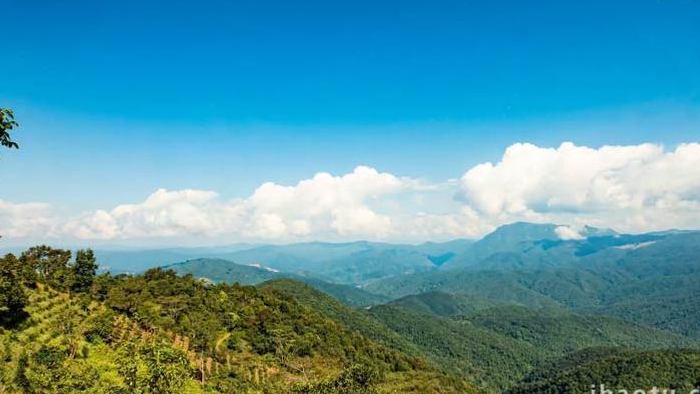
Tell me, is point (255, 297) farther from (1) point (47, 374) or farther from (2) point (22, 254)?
(1) point (47, 374)

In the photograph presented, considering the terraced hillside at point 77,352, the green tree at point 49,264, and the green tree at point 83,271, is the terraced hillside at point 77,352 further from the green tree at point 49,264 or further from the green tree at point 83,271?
the green tree at point 83,271

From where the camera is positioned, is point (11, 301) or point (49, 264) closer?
point (11, 301)

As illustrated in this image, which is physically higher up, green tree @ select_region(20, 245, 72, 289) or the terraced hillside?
green tree @ select_region(20, 245, 72, 289)

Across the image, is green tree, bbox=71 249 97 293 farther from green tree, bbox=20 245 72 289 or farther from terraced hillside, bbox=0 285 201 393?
terraced hillside, bbox=0 285 201 393

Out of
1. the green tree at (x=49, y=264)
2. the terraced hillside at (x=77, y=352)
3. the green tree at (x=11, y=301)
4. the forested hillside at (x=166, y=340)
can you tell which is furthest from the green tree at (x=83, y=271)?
the green tree at (x=11, y=301)

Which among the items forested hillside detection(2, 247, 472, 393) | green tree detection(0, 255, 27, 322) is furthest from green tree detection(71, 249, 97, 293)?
green tree detection(0, 255, 27, 322)

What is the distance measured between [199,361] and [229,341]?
18003mm

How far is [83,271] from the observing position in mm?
87438

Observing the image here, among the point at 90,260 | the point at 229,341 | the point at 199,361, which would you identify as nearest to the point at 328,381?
the point at 199,361

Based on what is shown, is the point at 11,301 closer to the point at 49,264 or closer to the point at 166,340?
the point at 166,340

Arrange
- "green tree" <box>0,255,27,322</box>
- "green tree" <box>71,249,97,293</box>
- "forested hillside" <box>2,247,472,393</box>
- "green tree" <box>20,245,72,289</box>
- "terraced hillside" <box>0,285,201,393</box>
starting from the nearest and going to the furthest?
"terraced hillside" <box>0,285,201,393</box>, "forested hillside" <box>2,247,472,393</box>, "green tree" <box>0,255,27,322</box>, "green tree" <box>20,245,72,289</box>, "green tree" <box>71,249,97,293</box>

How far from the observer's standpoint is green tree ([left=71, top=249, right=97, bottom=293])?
272 ft

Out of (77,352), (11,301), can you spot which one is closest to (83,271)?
(11,301)

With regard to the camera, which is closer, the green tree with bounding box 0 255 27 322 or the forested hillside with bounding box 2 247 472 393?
the forested hillside with bounding box 2 247 472 393
